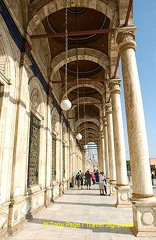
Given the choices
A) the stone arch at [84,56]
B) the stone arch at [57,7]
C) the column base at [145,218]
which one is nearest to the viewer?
the column base at [145,218]

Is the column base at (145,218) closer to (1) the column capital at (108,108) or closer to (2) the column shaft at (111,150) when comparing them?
(2) the column shaft at (111,150)

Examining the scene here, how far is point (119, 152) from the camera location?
7.74 meters

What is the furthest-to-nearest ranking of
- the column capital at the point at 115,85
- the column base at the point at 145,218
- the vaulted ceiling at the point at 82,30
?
the column capital at the point at 115,85 → the vaulted ceiling at the point at 82,30 → the column base at the point at 145,218

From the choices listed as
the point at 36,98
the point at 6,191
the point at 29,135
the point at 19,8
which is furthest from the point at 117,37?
the point at 6,191

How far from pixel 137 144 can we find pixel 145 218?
5.56 feet

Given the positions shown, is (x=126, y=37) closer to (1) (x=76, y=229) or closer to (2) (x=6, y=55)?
(2) (x=6, y=55)

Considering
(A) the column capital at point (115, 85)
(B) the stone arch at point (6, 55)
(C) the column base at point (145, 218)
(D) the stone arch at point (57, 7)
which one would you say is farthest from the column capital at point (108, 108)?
(C) the column base at point (145, 218)

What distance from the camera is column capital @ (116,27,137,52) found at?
5.54m

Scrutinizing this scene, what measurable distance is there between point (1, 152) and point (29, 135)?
7.38 ft

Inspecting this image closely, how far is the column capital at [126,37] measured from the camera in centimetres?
554

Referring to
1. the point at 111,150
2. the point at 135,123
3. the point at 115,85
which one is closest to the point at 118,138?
the point at 115,85

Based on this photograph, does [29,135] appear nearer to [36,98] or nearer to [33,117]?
[33,117]

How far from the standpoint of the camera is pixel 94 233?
14.2ft

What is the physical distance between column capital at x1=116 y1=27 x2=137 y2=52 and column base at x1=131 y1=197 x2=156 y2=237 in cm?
433
